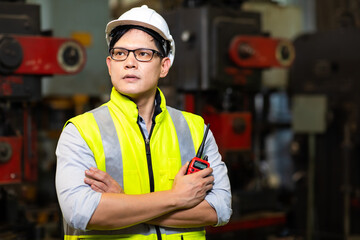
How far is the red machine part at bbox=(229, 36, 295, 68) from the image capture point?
3461mm

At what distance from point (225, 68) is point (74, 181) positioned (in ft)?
6.96

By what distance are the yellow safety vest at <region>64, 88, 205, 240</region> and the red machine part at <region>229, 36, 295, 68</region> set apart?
184 centimetres

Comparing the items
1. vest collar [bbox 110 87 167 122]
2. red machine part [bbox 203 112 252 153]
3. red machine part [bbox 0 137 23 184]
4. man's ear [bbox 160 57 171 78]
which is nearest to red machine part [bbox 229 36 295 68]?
red machine part [bbox 203 112 252 153]

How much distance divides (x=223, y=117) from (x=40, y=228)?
4.22 feet

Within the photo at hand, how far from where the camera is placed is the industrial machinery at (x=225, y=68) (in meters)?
3.46

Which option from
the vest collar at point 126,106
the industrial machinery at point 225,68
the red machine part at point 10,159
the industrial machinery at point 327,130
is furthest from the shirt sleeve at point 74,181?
the industrial machinery at point 327,130

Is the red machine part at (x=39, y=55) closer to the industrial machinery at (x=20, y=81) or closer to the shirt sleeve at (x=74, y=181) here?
the industrial machinery at (x=20, y=81)

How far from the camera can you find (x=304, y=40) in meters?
4.75

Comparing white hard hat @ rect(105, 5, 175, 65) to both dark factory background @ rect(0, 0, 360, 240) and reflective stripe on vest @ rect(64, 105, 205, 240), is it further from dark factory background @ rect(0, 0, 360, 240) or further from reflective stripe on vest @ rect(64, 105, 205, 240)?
dark factory background @ rect(0, 0, 360, 240)

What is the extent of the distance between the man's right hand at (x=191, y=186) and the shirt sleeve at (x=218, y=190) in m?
0.04

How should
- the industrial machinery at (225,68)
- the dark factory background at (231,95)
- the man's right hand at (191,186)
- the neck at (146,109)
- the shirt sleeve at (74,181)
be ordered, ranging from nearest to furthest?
the shirt sleeve at (74,181) < the man's right hand at (191,186) < the neck at (146,109) < the dark factory background at (231,95) < the industrial machinery at (225,68)

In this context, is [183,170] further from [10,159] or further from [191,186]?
[10,159]

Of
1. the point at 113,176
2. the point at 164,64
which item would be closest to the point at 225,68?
the point at 164,64

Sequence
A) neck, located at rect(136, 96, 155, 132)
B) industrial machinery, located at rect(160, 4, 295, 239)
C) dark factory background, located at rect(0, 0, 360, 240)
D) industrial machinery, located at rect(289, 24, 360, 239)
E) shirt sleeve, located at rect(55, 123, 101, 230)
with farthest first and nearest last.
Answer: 1. industrial machinery, located at rect(289, 24, 360, 239)
2. industrial machinery, located at rect(160, 4, 295, 239)
3. dark factory background, located at rect(0, 0, 360, 240)
4. neck, located at rect(136, 96, 155, 132)
5. shirt sleeve, located at rect(55, 123, 101, 230)
